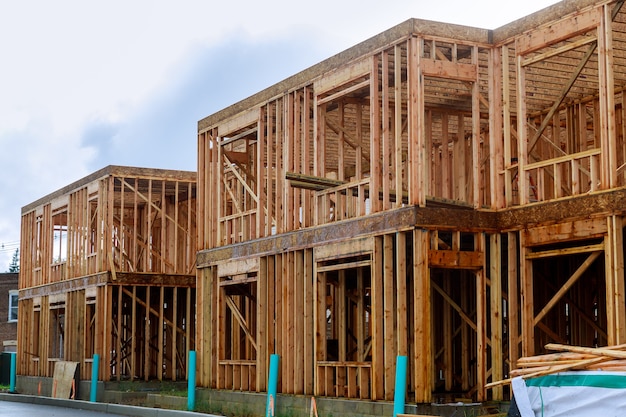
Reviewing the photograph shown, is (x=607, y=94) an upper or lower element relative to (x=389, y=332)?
upper

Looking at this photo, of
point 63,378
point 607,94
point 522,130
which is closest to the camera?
point 607,94

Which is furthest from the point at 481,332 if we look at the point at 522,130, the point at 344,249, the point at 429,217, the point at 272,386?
the point at 272,386

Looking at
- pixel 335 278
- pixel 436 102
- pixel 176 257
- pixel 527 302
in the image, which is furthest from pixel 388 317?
pixel 176 257

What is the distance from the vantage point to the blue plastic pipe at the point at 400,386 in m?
17.3

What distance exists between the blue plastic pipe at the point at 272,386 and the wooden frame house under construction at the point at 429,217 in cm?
24

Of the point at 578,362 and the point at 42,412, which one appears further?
the point at 42,412

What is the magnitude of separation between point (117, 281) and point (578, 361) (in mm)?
20325

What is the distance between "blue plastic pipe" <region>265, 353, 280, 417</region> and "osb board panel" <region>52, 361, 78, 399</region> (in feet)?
41.5

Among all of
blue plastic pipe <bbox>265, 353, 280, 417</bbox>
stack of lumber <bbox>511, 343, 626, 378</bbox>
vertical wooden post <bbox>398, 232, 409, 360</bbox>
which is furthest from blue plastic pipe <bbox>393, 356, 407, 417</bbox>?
blue plastic pipe <bbox>265, 353, 280, 417</bbox>

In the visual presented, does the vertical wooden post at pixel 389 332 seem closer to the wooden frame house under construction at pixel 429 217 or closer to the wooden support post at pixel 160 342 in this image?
the wooden frame house under construction at pixel 429 217

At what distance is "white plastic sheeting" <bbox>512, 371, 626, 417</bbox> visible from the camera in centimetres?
1316

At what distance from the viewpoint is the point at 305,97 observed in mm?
21859

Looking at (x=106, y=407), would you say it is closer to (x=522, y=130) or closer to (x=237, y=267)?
(x=237, y=267)

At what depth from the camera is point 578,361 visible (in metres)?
13.7
